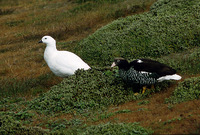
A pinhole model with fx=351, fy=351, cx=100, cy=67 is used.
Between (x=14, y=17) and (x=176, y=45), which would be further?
(x=14, y=17)

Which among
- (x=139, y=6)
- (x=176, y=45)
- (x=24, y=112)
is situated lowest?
(x=24, y=112)

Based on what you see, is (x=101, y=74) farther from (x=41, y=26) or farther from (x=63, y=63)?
(x=41, y=26)

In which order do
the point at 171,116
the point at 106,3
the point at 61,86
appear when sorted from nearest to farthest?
the point at 171,116
the point at 61,86
the point at 106,3

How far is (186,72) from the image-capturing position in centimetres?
1170

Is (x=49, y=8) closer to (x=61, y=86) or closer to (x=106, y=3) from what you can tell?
(x=106, y=3)

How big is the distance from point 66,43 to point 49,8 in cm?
926

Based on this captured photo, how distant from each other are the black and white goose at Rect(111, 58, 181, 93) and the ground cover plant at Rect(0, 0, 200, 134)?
39 centimetres

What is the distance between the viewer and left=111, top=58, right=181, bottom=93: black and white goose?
9.98m

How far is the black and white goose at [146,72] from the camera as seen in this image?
32.7ft

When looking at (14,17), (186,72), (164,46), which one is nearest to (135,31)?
(164,46)

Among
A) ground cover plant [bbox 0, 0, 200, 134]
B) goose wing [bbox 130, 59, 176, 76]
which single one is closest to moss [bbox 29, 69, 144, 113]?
ground cover plant [bbox 0, 0, 200, 134]

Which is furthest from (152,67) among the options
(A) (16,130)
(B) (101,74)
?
(A) (16,130)

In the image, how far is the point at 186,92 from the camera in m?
9.26

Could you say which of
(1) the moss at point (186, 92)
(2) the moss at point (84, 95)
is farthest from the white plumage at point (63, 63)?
(1) the moss at point (186, 92)
